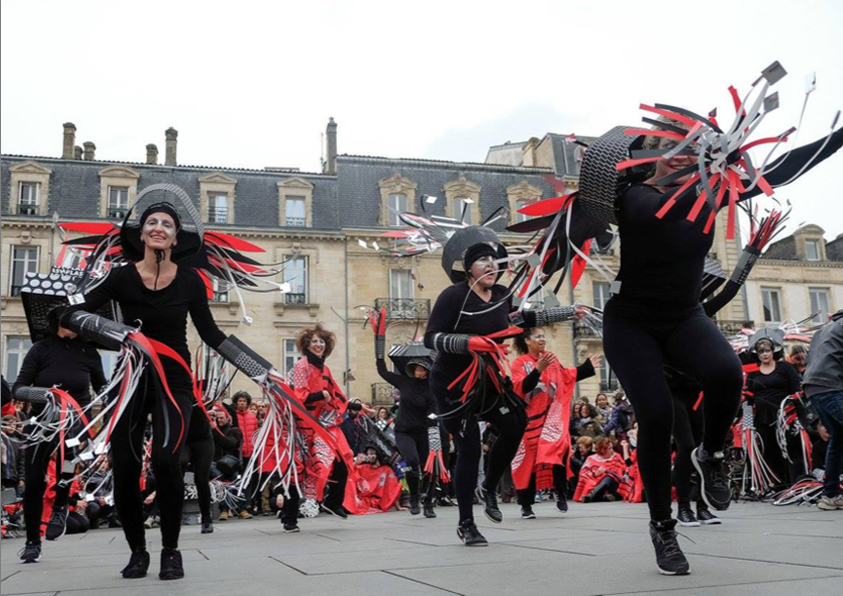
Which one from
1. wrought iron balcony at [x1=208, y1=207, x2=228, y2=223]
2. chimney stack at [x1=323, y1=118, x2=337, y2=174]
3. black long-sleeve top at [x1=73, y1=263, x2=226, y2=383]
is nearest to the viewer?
black long-sleeve top at [x1=73, y1=263, x2=226, y2=383]

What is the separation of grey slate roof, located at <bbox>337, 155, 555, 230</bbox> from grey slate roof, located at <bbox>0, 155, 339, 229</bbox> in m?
0.68

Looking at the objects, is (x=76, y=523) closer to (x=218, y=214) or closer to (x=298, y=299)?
(x=298, y=299)

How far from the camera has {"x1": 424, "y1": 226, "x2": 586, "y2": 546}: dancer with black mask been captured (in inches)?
222

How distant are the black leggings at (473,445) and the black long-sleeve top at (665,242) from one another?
6.60ft

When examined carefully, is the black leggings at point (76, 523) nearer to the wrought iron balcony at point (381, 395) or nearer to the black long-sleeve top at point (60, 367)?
the black long-sleeve top at point (60, 367)

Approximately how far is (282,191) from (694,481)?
2789cm

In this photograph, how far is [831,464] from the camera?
8.03 metres

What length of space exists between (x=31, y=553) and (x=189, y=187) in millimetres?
29986

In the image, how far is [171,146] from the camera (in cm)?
3622

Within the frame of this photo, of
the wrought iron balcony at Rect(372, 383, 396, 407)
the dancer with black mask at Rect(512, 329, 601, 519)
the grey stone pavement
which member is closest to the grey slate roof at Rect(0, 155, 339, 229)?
the wrought iron balcony at Rect(372, 383, 396, 407)

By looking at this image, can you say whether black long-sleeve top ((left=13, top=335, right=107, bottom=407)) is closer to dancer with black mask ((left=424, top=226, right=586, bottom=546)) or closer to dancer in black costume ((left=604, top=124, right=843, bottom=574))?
dancer with black mask ((left=424, top=226, right=586, bottom=546))

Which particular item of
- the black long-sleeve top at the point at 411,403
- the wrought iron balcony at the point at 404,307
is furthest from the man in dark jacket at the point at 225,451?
the wrought iron balcony at the point at 404,307

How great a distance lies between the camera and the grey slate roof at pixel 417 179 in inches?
1369

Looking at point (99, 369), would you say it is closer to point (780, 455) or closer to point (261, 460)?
point (261, 460)
